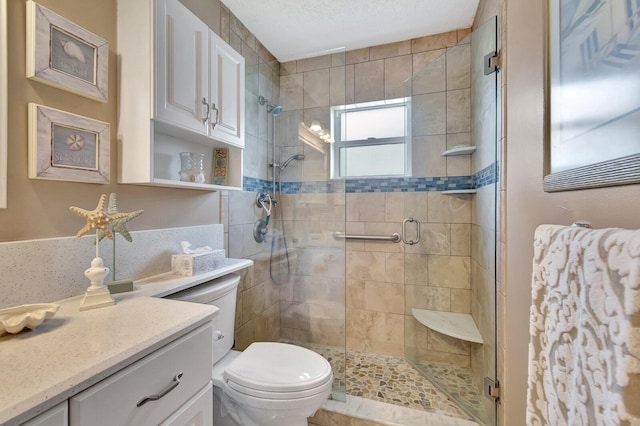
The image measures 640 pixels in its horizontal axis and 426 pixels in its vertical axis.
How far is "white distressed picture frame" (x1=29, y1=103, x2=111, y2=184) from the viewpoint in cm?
87

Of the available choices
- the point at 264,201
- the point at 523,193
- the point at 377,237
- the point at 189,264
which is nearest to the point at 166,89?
the point at 189,264

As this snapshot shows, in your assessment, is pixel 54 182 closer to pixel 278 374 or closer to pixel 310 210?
pixel 278 374

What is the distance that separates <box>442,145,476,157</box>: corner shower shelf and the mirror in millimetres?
2262

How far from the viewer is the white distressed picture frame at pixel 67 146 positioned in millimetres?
867

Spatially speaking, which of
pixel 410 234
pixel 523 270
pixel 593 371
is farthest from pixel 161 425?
pixel 410 234

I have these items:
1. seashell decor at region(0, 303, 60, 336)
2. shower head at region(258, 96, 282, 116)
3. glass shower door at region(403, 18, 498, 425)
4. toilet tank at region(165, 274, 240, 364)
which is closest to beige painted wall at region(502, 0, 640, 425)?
glass shower door at region(403, 18, 498, 425)

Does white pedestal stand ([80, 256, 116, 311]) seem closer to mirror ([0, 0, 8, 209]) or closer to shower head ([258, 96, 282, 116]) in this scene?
mirror ([0, 0, 8, 209])

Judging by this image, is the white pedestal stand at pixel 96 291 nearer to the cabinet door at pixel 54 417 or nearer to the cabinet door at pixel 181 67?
the cabinet door at pixel 54 417

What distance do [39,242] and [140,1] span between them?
3.41 ft

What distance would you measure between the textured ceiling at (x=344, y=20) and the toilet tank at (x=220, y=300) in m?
1.80

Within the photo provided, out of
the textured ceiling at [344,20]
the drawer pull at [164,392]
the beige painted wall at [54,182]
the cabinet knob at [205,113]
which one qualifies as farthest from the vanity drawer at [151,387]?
the textured ceiling at [344,20]

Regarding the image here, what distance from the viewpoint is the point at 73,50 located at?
3.18 ft

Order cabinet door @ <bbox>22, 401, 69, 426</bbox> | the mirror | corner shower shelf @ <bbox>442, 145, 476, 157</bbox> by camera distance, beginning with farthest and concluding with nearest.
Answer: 1. corner shower shelf @ <bbox>442, 145, 476, 157</bbox>
2. the mirror
3. cabinet door @ <bbox>22, 401, 69, 426</bbox>

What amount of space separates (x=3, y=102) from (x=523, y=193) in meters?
1.73
